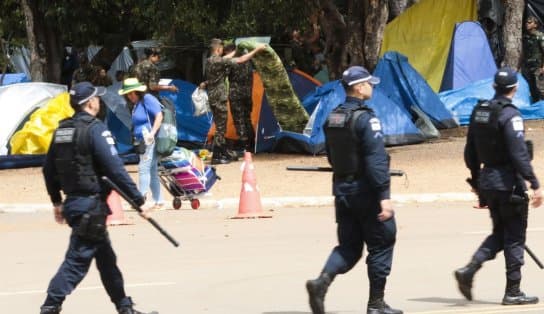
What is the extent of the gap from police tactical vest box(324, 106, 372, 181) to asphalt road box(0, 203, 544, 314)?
1.16 metres

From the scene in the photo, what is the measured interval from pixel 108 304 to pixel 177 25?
1559 cm

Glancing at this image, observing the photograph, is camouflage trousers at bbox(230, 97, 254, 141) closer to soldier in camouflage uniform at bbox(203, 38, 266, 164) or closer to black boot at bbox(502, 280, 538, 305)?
soldier in camouflage uniform at bbox(203, 38, 266, 164)

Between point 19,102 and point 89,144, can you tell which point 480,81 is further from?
point 89,144

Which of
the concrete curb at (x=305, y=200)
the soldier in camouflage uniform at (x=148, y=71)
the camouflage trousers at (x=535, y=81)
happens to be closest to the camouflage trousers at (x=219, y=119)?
the soldier in camouflage uniform at (x=148, y=71)

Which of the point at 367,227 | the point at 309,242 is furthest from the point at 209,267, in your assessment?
the point at 367,227

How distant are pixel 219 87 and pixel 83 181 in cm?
1177

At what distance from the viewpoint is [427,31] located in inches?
1027

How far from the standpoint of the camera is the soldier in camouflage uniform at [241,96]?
20.4 metres

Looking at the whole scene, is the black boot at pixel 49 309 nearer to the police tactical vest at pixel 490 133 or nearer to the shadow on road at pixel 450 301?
the shadow on road at pixel 450 301

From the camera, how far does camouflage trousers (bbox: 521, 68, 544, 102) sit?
2486 cm

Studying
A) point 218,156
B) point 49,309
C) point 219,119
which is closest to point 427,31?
point 219,119

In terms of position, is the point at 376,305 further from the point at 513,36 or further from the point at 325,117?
the point at 513,36

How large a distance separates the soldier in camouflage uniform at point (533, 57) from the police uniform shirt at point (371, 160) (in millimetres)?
17397

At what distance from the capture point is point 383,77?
22578 mm
